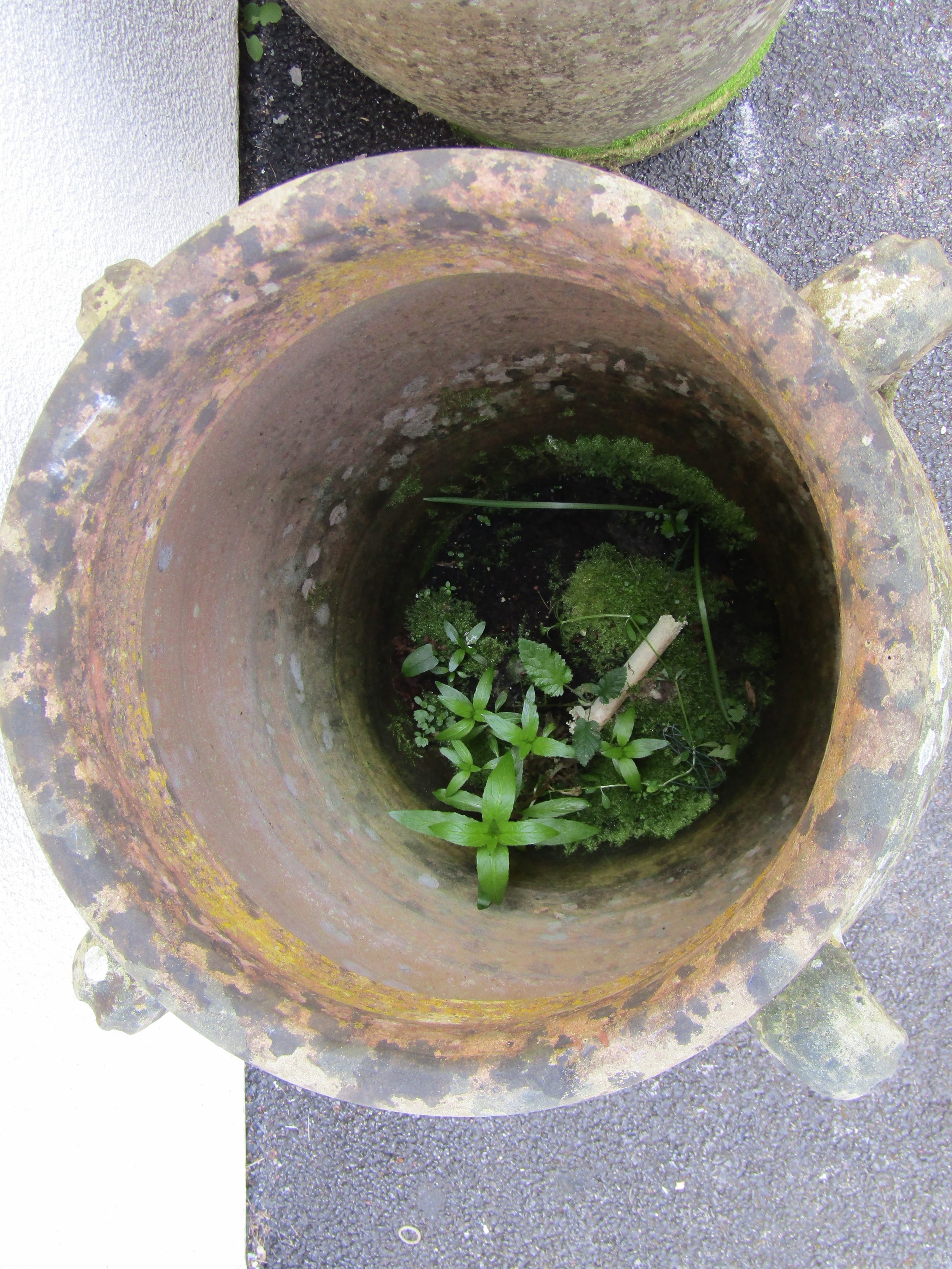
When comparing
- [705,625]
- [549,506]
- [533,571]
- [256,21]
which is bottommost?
[705,625]

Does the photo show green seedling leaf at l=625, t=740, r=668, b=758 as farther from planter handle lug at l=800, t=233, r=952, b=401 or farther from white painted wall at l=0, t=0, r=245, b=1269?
white painted wall at l=0, t=0, r=245, b=1269

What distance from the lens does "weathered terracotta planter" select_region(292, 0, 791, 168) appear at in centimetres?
113

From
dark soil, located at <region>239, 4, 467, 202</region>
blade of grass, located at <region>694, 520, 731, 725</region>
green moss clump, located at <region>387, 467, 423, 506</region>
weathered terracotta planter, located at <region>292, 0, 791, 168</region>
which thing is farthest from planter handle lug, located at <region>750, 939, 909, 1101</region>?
dark soil, located at <region>239, 4, 467, 202</region>

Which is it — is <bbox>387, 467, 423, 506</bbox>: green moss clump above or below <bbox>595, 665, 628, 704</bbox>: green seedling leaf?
above

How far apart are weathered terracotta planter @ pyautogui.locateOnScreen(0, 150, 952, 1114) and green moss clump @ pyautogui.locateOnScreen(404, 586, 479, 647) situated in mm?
257

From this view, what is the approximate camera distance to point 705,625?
60.6 inches

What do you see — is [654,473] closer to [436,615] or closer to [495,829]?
[436,615]

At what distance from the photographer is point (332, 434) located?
1388mm

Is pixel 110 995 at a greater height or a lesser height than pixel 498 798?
lesser

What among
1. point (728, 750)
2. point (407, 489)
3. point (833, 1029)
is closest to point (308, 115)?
point (407, 489)

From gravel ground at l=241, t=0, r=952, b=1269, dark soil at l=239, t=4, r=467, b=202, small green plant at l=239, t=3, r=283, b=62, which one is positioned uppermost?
small green plant at l=239, t=3, r=283, b=62

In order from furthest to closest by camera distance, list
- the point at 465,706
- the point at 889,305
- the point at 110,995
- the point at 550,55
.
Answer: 1. the point at 465,706
2. the point at 550,55
3. the point at 110,995
4. the point at 889,305

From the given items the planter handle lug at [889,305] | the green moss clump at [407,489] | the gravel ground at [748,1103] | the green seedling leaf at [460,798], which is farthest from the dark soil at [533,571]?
the planter handle lug at [889,305]

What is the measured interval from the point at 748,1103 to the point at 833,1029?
104 centimetres
